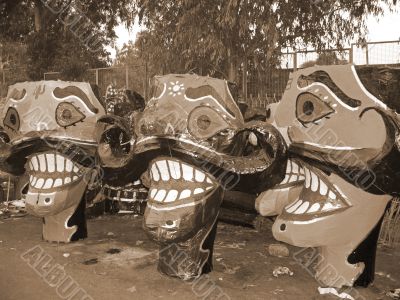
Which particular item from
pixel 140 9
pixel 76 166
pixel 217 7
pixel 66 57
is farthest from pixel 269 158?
pixel 66 57

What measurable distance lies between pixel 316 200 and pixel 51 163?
2.14 metres

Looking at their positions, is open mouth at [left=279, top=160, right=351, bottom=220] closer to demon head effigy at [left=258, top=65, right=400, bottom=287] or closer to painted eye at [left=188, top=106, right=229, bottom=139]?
demon head effigy at [left=258, top=65, right=400, bottom=287]

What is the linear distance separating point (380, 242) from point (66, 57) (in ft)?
38.1

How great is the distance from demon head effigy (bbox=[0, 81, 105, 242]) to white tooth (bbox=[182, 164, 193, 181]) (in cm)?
108

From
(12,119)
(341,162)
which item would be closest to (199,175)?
(341,162)

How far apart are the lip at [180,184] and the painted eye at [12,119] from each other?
1.48 m

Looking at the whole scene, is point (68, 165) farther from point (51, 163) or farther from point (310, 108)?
point (310, 108)

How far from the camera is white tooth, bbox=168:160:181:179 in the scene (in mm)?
2986

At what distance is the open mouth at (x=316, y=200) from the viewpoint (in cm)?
269

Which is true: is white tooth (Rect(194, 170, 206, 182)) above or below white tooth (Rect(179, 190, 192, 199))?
above

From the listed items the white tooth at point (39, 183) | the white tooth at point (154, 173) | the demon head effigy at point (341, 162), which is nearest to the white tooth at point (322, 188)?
the demon head effigy at point (341, 162)

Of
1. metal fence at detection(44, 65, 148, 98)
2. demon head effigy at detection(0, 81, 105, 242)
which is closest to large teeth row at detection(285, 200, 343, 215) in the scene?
demon head effigy at detection(0, 81, 105, 242)

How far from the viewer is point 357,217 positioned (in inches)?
106

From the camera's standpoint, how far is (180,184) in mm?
2977
